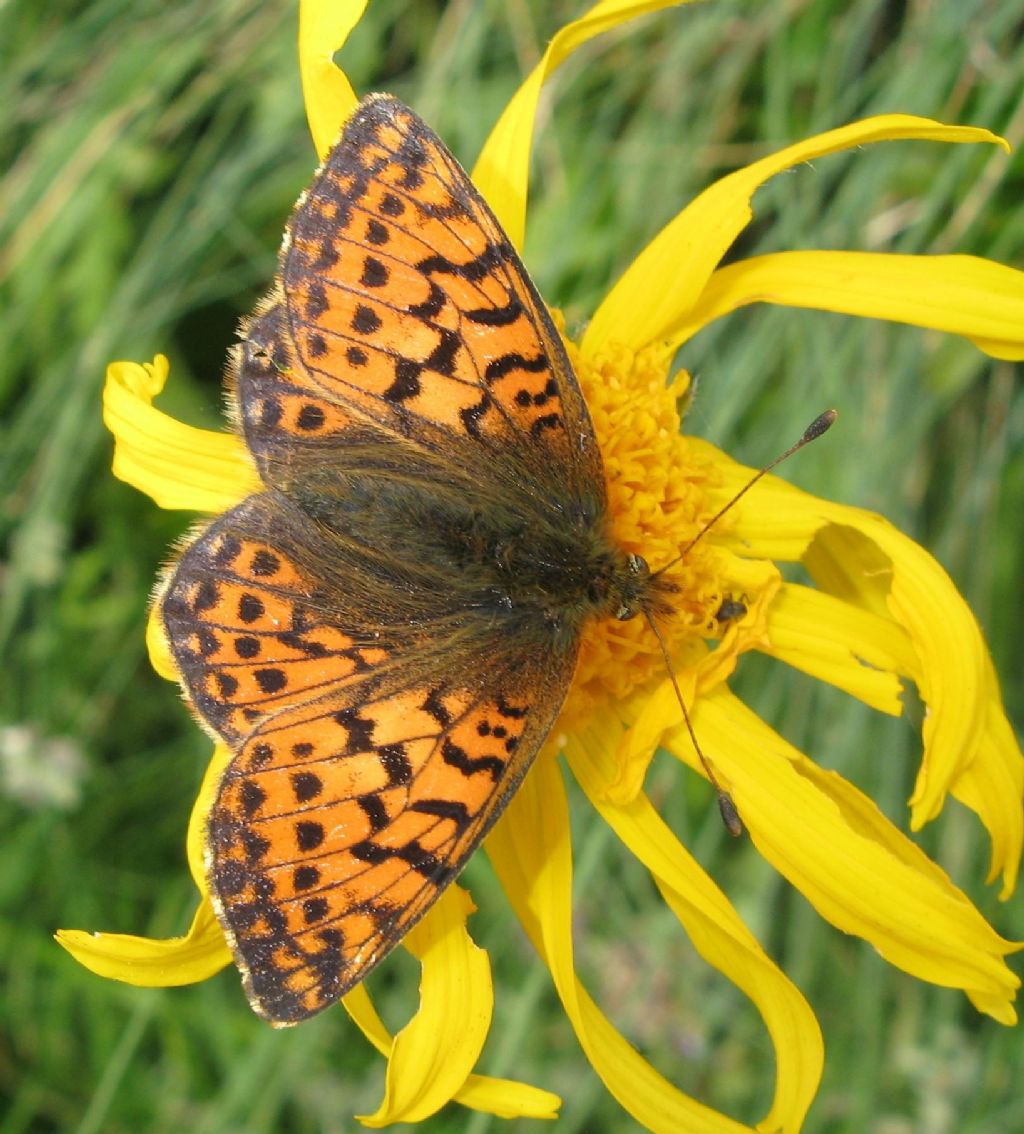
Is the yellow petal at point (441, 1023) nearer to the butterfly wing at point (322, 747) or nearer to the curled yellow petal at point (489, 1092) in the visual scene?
the curled yellow petal at point (489, 1092)

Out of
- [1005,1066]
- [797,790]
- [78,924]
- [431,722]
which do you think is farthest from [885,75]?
[78,924]

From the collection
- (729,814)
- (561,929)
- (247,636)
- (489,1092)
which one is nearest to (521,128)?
(247,636)

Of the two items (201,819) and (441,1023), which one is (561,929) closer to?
(441,1023)

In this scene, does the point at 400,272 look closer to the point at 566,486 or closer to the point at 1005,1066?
the point at 566,486

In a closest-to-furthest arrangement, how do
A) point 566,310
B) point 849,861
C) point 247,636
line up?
point 247,636, point 849,861, point 566,310

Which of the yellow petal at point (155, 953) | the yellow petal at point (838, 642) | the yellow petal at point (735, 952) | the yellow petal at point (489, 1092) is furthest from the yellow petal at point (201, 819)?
the yellow petal at point (838, 642)

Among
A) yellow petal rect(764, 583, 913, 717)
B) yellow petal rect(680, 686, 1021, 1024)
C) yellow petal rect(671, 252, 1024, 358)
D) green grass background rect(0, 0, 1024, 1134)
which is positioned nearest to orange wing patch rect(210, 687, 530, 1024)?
yellow petal rect(680, 686, 1021, 1024)
